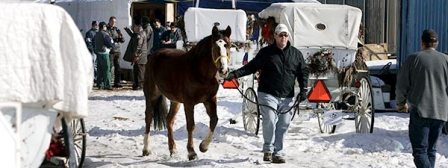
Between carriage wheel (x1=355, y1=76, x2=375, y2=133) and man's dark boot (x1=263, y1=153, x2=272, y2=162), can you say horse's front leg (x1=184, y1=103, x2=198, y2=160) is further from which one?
carriage wheel (x1=355, y1=76, x2=375, y2=133)

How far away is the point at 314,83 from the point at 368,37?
17.4 meters

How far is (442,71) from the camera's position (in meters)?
8.25

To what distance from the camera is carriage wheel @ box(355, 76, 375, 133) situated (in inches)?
496

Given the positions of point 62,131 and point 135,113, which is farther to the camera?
point 135,113

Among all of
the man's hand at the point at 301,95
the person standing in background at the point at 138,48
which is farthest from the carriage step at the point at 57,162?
the person standing in background at the point at 138,48

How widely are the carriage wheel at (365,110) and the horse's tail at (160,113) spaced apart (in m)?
2.97

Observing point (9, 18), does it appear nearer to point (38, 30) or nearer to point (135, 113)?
point (38, 30)

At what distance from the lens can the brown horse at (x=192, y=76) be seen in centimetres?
989

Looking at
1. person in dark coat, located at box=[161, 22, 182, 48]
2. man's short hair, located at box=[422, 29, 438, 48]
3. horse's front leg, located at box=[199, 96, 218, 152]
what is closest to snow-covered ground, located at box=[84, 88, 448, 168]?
horse's front leg, located at box=[199, 96, 218, 152]

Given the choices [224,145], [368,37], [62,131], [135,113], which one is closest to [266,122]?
[224,145]

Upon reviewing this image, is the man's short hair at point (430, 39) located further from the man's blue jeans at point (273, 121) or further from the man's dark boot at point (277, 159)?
the man's dark boot at point (277, 159)

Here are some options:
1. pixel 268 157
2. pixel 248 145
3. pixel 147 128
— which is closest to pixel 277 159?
pixel 268 157

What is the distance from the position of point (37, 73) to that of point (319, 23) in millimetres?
10496

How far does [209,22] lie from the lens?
20.5 metres
